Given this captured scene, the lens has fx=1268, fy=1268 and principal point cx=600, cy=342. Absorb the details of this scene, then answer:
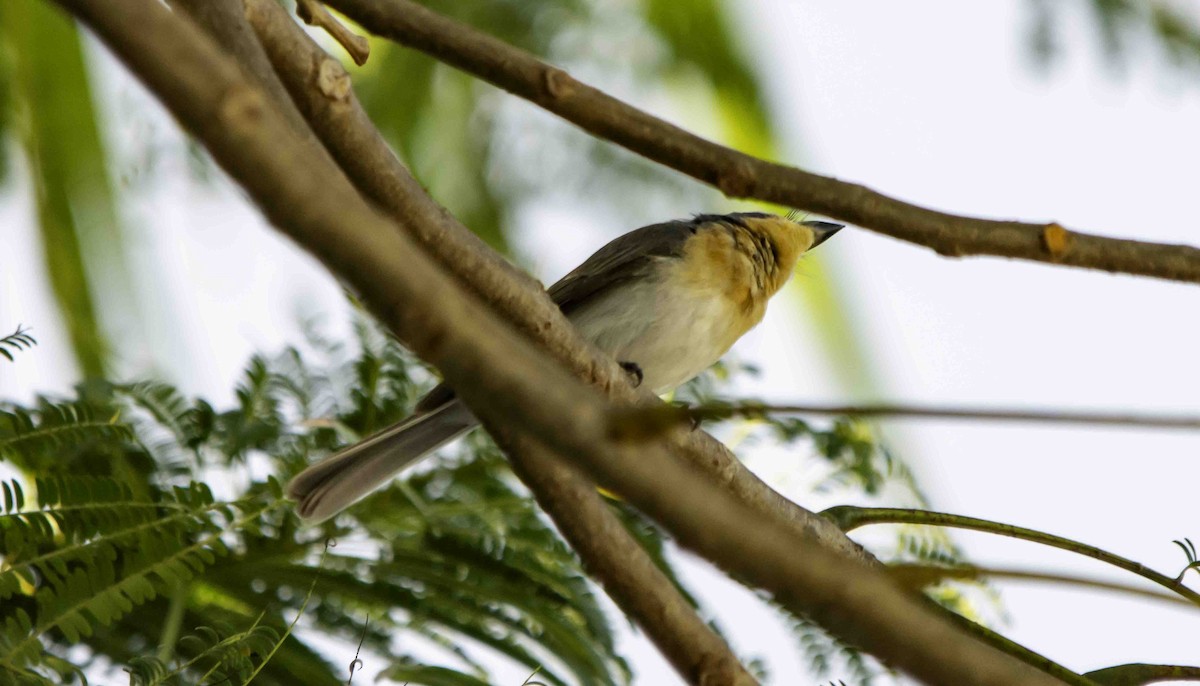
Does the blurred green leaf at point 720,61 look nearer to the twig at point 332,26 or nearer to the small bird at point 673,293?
the small bird at point 673,293

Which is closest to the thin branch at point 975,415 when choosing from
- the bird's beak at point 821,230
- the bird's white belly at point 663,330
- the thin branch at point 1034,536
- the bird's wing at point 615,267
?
the thin branch at point 1034,536

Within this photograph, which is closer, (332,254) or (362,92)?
(332,254)

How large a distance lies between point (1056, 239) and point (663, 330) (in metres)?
1.83

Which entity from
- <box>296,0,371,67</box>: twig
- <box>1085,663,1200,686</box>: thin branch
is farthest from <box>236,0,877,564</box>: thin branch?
<box>1085,663,1200,686</box>: thin branch

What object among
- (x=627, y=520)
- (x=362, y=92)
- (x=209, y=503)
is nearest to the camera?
(x=209, y=503)

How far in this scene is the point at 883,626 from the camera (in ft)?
2.90

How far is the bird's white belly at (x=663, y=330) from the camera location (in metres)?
3.62

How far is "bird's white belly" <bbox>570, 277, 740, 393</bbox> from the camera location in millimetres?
3623

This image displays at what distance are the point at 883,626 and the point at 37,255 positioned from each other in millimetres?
3128

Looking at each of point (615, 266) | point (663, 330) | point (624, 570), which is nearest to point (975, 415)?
point (624, 570)

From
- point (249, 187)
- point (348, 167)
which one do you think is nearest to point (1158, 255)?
point (348, 167)

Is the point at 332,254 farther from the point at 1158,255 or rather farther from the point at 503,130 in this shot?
the point at 503,130

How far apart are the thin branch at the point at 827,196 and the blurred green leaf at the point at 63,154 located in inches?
74.7

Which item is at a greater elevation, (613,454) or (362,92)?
(362,92)
